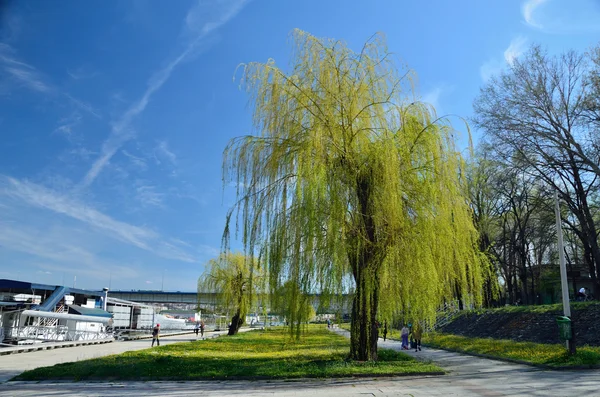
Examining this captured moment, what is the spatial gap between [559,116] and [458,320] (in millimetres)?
18489

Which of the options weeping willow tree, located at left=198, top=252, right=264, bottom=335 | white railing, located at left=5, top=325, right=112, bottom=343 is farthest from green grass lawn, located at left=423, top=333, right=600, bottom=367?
white railing, located at left=5, top=325, right=112, bottom=343

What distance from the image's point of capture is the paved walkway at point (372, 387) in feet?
35.8

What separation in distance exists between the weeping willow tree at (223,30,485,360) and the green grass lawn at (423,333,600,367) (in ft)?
12.0

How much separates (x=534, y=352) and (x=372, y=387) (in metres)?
9.61

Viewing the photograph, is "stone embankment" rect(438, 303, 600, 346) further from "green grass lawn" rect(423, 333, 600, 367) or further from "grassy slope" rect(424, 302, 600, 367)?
"green grass lawn" rect(423, 333, 600, 367)

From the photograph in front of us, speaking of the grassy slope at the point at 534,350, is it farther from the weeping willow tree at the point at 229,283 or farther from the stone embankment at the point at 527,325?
Result: the weeping willow tree at the point at 229,283

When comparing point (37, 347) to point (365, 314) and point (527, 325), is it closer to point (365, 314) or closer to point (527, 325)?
point (365, 314)

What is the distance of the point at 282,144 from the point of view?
1536 centimetres

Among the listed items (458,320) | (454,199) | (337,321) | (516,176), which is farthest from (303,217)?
(458,320)

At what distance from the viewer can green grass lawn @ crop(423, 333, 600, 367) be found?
588 inches

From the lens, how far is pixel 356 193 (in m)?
15.1

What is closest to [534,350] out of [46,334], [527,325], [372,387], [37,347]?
[527,325]

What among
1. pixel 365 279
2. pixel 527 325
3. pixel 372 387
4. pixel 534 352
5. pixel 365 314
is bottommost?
pixel 372 387

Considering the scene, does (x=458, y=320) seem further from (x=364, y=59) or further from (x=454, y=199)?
(x=364, y=59)
